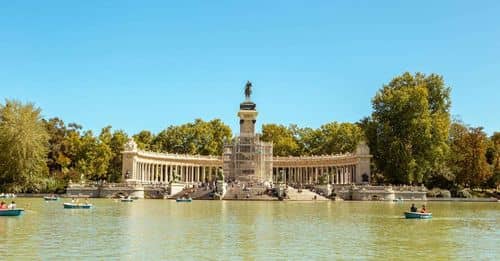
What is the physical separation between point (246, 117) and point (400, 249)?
220ft

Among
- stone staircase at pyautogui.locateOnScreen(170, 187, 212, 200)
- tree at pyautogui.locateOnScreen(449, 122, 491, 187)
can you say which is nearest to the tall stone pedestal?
stone staircase at pyautogui.locateOnScreen(170, 187, 212, 200)

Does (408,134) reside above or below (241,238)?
above

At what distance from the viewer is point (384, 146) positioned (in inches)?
2894

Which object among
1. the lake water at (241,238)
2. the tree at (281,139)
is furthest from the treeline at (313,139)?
the lake water at (241,238)

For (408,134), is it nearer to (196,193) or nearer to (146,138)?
(196,193)

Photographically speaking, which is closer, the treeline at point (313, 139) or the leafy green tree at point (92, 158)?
the leafy green tree at point (92, 158)

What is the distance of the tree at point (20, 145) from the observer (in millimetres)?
58094

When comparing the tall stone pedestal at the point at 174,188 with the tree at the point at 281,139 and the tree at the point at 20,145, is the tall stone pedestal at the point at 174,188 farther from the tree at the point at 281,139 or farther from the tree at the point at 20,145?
the tree at the point at 281,139

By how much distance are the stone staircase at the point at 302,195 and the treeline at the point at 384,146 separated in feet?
35.8

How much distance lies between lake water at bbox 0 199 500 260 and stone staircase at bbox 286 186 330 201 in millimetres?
31039

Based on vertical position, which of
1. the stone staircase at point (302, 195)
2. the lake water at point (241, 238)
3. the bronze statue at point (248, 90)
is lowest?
the lake water at point (241, 238)

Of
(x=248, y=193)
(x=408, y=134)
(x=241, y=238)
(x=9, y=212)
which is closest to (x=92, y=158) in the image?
(x=248, y=193)

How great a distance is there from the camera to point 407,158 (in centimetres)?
7069

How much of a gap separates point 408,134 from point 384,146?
327 cm
